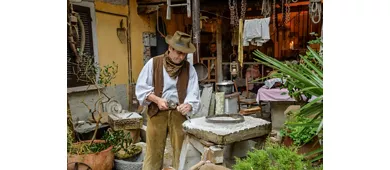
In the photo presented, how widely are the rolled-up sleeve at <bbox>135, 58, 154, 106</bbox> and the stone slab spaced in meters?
0.50

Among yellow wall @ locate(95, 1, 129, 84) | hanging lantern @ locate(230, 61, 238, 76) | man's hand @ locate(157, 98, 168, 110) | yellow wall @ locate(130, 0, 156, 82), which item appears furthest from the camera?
hanging lantern @ locate(230, 61, 238, 76)

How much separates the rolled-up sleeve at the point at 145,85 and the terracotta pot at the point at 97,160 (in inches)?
34.3

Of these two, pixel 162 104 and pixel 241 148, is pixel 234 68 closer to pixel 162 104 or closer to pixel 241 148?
pixel 241 148

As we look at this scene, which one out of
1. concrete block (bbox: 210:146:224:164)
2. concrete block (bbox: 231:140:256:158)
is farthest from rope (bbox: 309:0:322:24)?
concrete block (bbox: 210:146:224:164)

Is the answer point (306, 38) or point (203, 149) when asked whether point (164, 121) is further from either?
point (306, 38)

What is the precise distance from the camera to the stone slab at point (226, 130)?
3.20m

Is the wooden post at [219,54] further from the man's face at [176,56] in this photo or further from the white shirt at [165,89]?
the man's face at [176,56]

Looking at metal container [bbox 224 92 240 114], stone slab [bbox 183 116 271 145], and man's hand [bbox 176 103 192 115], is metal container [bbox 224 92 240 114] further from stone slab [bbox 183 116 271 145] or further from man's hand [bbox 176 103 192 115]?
man's hand [bbox 176 103 192 115]

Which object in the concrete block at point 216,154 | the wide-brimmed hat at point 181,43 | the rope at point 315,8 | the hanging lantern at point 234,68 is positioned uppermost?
the rope at point 315,8

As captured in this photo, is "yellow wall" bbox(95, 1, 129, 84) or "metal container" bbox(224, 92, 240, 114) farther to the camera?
"metal container" bbox(224, 92, 240, 114)

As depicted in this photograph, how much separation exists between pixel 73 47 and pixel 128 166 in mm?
2100

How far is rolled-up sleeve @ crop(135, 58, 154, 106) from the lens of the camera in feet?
11.8

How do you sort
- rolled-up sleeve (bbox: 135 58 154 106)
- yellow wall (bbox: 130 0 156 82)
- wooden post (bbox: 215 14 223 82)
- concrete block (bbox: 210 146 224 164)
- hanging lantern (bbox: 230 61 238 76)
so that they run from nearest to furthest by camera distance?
concrete block (bbox: 210 146 224 164), rolled-up sleeve (bbox: 135 58 154 106), yellow wall (bbox: 130 0 156 82), hanging lantern (bbox: 230 61 238 76), wooden post (bbox: 215 14 223 82)

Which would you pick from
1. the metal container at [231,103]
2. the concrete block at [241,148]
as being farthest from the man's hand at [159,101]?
the metal container at [231,103]
